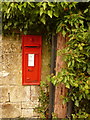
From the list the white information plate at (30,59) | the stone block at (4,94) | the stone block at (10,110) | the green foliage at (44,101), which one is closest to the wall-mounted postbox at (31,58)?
the white information plate at (30,59)

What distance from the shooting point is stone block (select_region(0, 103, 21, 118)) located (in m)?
3.00

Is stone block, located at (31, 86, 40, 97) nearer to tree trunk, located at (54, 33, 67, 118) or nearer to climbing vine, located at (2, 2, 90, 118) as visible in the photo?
tree trunk, located at (54, 33, 67, 118)

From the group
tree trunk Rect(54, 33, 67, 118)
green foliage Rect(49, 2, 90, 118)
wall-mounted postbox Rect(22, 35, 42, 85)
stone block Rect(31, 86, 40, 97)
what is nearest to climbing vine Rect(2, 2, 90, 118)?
green foliage Rect(49, 2, 90, 118)

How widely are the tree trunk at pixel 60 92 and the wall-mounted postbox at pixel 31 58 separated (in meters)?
0.40

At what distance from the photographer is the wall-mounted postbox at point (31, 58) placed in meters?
2.83

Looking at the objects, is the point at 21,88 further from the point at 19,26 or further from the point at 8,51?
the point at 19,26

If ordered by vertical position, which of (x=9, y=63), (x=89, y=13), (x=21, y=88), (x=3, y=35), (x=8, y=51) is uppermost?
(x=89, y=13)

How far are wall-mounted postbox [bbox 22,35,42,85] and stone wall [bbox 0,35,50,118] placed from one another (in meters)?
0.09

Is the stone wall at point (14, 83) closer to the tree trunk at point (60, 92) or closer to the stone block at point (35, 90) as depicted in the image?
the stone block at point (35, 90)

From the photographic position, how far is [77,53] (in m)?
2.29

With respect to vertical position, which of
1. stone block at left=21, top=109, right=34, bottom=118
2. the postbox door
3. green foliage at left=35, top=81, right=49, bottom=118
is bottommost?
stone block at left=21, top=109, right=34, bottom=118

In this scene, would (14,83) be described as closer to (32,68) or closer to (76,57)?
(32,68)

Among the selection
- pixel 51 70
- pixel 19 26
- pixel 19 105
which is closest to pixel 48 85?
pixel 51 70

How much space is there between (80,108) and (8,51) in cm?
152
